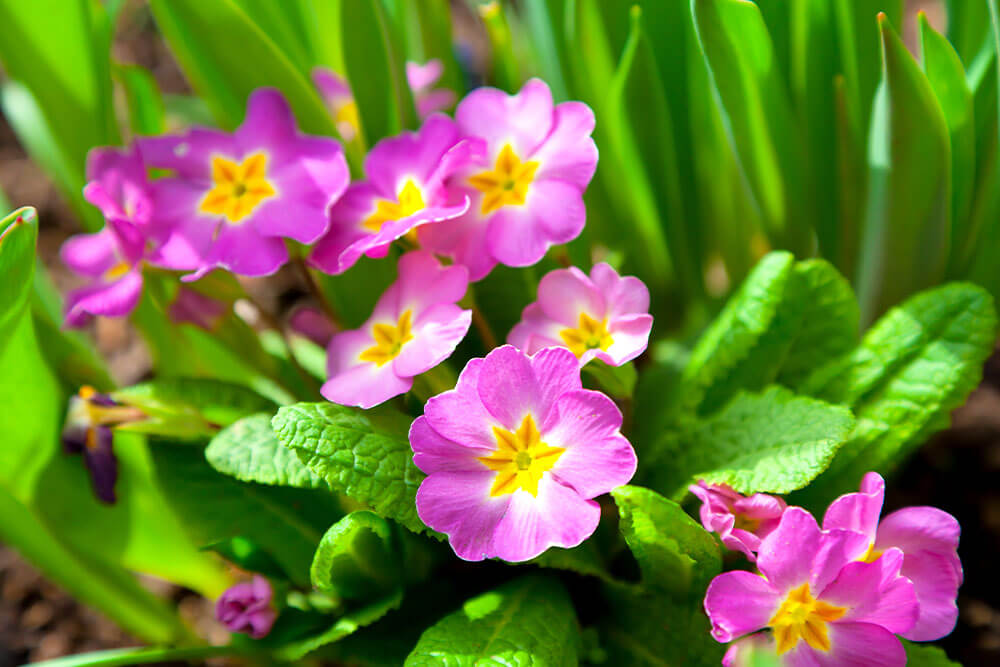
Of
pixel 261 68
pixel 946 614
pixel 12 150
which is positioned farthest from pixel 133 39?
pixel 946 614

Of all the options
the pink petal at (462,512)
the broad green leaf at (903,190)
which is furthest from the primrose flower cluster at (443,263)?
the broad green leaf at (903,190)

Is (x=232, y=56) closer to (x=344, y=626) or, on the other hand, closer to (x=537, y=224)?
(x=537, y=224)


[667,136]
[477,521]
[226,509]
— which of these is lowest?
[226,509]

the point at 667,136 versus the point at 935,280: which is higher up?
the point at 667,136

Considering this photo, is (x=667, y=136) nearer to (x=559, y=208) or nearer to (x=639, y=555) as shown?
(x=559, y=208)

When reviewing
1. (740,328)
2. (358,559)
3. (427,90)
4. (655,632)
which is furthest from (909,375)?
(427,90)

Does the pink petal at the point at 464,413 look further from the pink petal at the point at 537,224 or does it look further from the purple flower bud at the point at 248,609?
the purple flower bud at the point at 248,609
